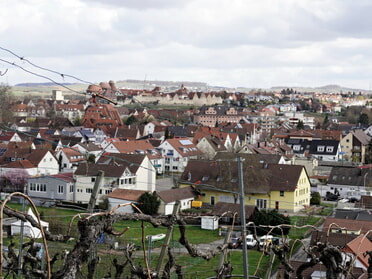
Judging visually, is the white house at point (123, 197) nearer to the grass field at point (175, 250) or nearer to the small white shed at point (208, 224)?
the grass field at point (175, 250)

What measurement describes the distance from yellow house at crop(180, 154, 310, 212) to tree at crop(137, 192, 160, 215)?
2.42 meters

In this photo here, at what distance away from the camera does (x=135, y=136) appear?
143 feet

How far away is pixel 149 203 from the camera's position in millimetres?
19875

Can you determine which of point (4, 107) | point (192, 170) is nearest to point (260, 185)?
point (192, 170)

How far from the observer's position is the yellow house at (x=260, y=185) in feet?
73.1

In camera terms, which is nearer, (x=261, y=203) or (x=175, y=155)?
(x=261, y=203)

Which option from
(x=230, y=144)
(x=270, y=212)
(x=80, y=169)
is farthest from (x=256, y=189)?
(x=230, y=144)

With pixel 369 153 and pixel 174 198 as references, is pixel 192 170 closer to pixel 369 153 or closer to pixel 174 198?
pixel 174 198

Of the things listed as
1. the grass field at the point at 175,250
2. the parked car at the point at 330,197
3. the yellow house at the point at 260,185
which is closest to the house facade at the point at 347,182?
the parked car at the point at 330,197

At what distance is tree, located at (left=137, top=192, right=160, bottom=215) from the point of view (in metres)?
19.8

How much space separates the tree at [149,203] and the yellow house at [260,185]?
242 centimetres

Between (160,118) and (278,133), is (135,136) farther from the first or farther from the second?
(160,118)

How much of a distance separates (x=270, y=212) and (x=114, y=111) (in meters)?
42.1

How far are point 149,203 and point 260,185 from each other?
16.8ft
